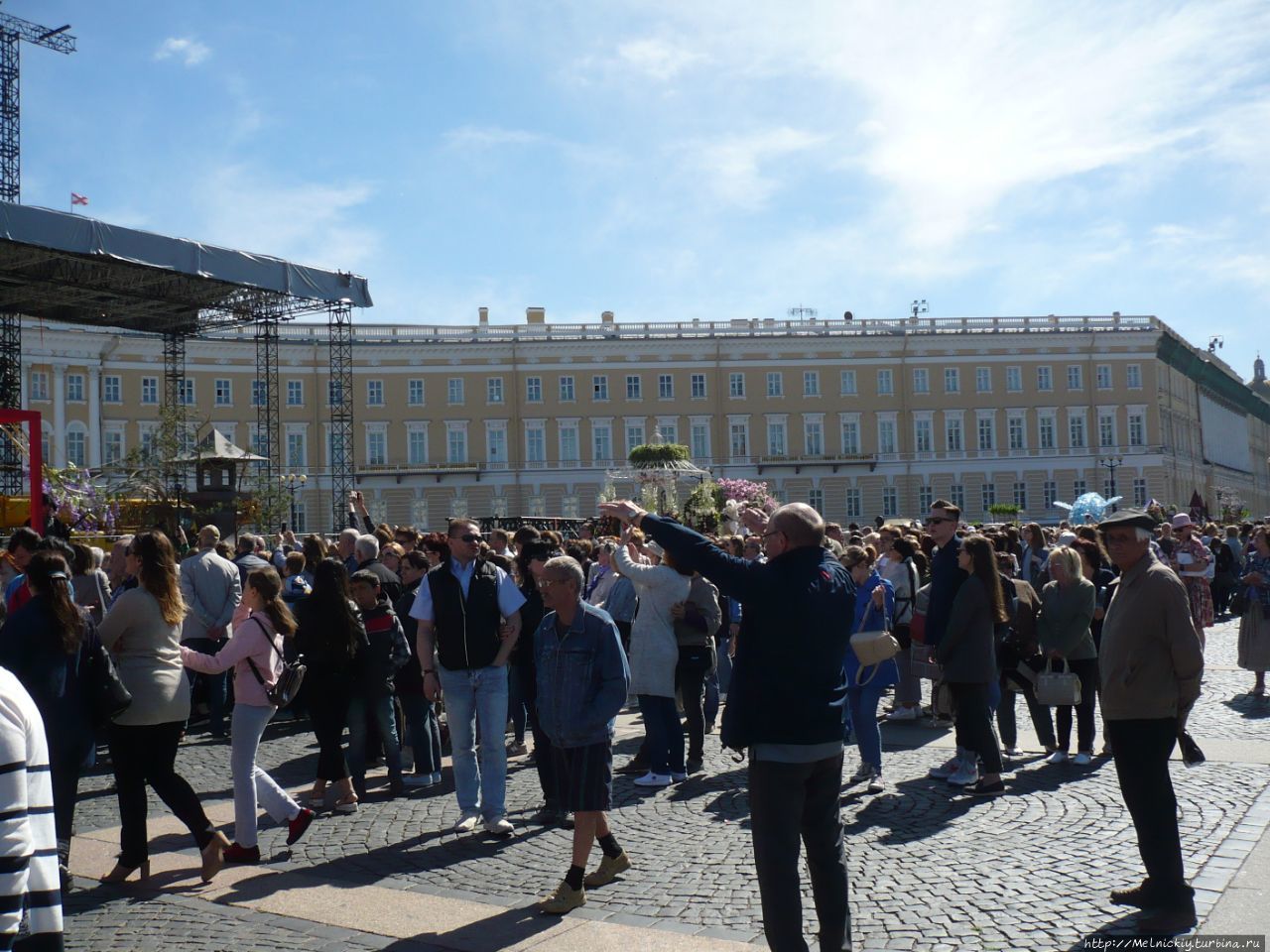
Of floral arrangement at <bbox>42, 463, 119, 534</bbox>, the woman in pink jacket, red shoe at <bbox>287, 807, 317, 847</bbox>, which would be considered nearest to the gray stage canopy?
floral arrangement at <bbox>42, 463, 119, 534</bbox>

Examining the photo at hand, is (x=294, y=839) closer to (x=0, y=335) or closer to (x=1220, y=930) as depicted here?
(x=1220, y=930)

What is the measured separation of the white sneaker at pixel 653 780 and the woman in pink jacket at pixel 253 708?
2.39 m

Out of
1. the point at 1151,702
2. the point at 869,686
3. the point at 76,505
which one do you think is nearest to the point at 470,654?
the point at 869,686

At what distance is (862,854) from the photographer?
6074 millimetres

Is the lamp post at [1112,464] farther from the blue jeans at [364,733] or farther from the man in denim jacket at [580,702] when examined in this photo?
the man in denim jacket at [580,702]

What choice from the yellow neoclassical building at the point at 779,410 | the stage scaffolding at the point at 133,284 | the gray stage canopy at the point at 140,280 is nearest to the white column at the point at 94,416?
the yellow neoclassical building at the point at 779,410

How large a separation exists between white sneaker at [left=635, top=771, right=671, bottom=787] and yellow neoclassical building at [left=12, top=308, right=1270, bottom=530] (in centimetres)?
5118

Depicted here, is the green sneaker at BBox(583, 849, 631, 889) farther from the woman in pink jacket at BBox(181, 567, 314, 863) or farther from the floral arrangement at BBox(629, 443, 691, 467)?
the floral arrangement at BBox(629, 443, 691, 467)

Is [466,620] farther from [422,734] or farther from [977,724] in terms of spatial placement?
[977,724]

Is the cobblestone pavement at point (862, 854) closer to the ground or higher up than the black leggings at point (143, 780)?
closer to the ground

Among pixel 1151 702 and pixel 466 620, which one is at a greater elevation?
pixel 466 620

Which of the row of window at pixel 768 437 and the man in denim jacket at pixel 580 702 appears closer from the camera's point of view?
the man in denim jacket at pixel 580 702

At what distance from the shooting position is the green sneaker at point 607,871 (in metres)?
5.67

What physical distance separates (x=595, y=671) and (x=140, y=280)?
21.2 meters
